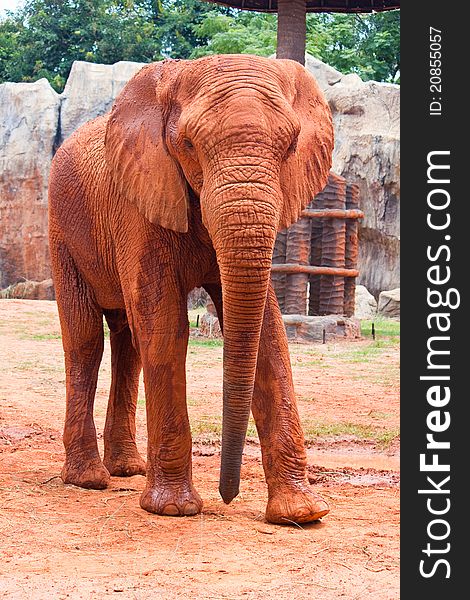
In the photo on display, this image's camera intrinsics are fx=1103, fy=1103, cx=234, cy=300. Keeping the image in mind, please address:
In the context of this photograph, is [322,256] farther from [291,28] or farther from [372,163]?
[372,163]

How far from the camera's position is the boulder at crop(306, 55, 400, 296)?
1955 centimetres

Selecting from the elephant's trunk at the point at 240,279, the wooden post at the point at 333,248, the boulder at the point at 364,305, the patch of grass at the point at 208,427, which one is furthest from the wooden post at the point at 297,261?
the elephant's trunk at the point at 240,279

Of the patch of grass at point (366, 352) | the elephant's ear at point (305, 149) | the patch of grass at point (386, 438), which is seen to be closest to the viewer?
the elephant's ear at point (305, 149)

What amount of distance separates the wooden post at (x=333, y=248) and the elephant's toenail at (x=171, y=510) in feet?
30.5

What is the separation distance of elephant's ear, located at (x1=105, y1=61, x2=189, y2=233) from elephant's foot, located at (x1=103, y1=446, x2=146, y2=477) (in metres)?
1.91

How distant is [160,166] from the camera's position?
506 centimetres

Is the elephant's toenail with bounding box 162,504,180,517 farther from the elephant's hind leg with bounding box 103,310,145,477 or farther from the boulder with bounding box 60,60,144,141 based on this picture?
the boulder with bounding box 60,60,144,141

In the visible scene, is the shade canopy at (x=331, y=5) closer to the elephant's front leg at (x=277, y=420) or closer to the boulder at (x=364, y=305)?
the boulder at (x=364, y=305)

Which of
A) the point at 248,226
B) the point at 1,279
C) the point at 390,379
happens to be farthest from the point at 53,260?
the point at 1,279

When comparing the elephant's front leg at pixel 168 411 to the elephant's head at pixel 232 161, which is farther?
the elephant's front leg at pixel 168 411

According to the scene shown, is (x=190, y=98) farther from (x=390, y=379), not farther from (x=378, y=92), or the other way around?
(x=378, y=92)

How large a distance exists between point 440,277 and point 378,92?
644 inches

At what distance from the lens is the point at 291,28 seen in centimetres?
1345

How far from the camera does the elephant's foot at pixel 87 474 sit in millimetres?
6094
